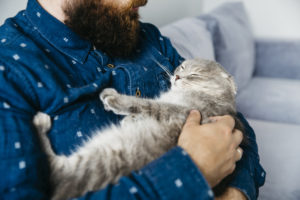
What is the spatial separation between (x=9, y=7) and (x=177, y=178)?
3.70 ft

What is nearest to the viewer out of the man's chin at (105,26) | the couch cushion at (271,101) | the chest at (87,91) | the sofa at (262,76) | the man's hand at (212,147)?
the man's hand at (212,147)

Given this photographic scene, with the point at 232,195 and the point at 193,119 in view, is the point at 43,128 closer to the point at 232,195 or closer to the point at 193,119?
the point at 193,119

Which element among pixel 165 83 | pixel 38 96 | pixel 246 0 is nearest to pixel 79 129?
pixel 38 96

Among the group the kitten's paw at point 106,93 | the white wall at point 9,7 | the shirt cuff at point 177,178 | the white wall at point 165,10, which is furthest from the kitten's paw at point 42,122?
the white wall at point 165,10

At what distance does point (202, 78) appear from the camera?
1360 mm

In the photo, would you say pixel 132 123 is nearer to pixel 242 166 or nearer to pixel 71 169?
pixel 71 169

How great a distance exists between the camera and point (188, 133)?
81cm

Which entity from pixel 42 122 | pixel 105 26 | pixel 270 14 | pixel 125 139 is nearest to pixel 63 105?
pixel 42 122

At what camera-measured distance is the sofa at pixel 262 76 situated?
1589mm

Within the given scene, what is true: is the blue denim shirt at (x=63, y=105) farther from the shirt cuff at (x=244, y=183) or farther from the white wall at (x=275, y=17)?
the white wall at (x=275, y=17)

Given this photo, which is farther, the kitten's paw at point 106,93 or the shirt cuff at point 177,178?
the kitten's paw at point 106,93

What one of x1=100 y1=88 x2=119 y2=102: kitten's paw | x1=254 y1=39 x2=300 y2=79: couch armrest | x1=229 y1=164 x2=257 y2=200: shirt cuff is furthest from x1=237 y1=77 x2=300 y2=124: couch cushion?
x1=100 y1=88 x2=119 y2=102: kitten's paw

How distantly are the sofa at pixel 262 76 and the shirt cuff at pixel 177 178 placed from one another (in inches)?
35.3

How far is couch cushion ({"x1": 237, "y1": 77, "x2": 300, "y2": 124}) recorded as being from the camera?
2205 mm
